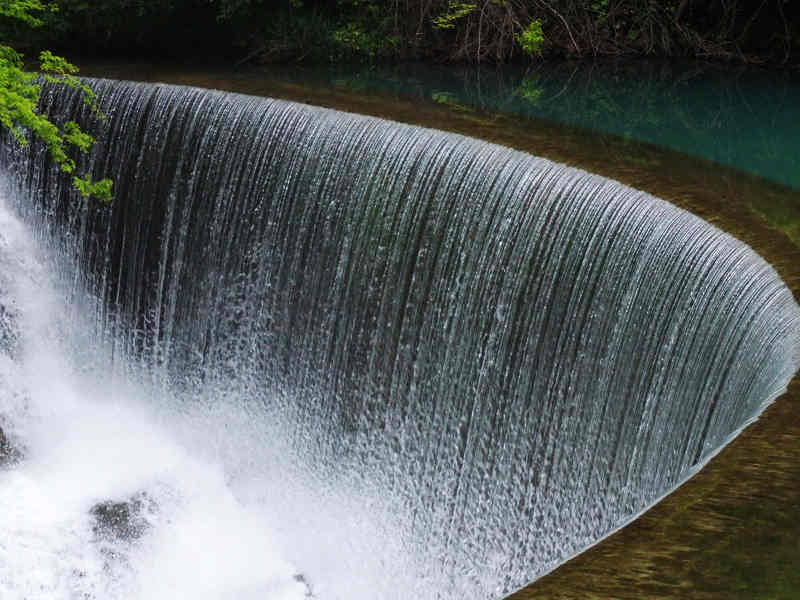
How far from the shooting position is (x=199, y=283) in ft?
29.6

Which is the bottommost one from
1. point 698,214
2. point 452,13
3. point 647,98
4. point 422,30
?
point 698,214

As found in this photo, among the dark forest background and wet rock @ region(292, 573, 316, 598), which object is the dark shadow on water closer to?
the dark forest background

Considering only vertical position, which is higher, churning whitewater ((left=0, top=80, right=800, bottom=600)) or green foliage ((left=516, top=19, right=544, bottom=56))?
green foliage ((left=516, top=19, right=544, bottom=56))

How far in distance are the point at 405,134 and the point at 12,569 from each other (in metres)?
4.12

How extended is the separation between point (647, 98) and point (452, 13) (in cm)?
249

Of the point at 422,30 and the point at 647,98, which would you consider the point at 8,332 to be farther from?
the point at 647,98

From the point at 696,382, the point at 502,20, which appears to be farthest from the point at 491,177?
the point at 502,20

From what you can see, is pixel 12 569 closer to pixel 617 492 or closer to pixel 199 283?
pixel 199 283

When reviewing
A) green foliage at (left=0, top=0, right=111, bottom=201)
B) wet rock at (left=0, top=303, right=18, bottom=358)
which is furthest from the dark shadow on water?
wet rock at (left=0, top=303, right=18, bottom=358)

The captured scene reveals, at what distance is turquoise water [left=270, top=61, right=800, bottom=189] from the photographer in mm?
9352

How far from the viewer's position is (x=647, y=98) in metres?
11.0

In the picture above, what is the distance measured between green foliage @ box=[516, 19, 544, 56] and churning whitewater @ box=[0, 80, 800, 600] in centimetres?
414

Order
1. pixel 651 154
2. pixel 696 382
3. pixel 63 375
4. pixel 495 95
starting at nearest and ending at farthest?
pixel 696 382
pixel 651 154
pixel 63 375
pixel 495 95

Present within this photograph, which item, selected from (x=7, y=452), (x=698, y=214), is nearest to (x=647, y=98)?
(x=698, y=214)
